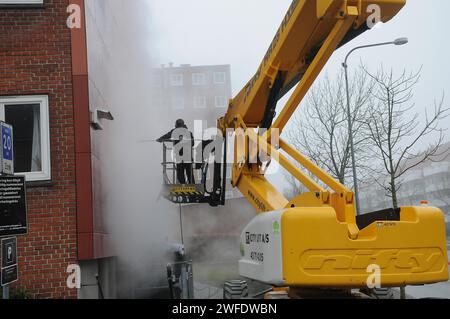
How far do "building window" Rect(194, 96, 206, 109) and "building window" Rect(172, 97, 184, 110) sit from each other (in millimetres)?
706

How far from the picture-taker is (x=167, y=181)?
25.7 feet

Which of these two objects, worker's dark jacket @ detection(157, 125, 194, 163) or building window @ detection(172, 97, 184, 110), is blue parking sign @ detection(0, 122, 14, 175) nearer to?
worker's dark jacket @ detection(157, 125, 194, 163)

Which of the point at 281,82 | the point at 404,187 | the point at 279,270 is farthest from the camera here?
the point at 404,187

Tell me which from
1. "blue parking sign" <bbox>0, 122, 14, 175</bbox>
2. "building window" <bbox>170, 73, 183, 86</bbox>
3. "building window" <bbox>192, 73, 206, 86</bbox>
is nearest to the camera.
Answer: "blue parking sign" <bbox>0, 122, 14, 175</bbox>

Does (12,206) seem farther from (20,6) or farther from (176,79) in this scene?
(176,79)

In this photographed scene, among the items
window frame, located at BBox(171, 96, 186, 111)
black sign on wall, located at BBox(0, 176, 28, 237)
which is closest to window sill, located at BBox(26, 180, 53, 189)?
black sign on wall, located at BBox(0, 176, 28, 237)

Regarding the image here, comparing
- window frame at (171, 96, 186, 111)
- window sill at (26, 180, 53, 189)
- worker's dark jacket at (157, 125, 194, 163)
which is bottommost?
window sill at (26, 180, 53, 189)

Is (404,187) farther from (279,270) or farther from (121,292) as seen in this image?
(279,270)

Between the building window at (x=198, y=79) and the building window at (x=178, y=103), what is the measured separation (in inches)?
61.9

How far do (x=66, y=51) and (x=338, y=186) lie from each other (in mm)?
4882

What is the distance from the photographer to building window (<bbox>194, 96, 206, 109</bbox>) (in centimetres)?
1512

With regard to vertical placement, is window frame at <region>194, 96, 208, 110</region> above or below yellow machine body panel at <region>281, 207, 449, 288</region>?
above

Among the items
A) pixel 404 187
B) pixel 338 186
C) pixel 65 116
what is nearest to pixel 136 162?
pixel 65 116

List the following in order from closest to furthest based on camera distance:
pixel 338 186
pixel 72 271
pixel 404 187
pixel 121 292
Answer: pixel 338 186
pixel 72 271
pixel 121 292
pixel 404 187
